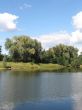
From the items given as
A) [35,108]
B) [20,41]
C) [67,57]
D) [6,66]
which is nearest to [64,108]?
[35,108]

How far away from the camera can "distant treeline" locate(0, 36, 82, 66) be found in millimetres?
135000

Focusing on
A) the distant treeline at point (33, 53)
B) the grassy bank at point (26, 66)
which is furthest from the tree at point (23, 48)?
the grassy bank at point (26, 66)

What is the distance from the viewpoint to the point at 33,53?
136 m

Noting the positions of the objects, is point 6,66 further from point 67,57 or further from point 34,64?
point 67,57

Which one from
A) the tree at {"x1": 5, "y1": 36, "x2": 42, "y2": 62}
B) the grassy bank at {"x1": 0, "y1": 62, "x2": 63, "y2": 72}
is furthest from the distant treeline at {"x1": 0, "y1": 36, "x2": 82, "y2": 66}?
the grassy bank at {"x1": 0, "y1": 62, "x2": 63, "y2": 72}

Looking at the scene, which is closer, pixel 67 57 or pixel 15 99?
pixel 15 99

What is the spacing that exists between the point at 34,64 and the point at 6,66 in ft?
48.5

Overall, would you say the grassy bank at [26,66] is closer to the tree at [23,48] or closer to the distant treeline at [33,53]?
the distant treeline at [33,53]

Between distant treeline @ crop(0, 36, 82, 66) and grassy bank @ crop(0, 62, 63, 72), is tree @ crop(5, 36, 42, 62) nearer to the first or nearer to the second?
distant treeline @ crop(0, 36, 82, 66)

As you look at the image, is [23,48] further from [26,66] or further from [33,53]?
[26,66]

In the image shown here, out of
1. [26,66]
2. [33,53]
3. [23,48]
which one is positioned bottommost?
[26,66]

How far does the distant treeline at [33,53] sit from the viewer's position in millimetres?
135000

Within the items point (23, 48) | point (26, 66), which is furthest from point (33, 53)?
point (26, 66)

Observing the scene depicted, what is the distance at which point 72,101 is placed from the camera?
35.6 m
